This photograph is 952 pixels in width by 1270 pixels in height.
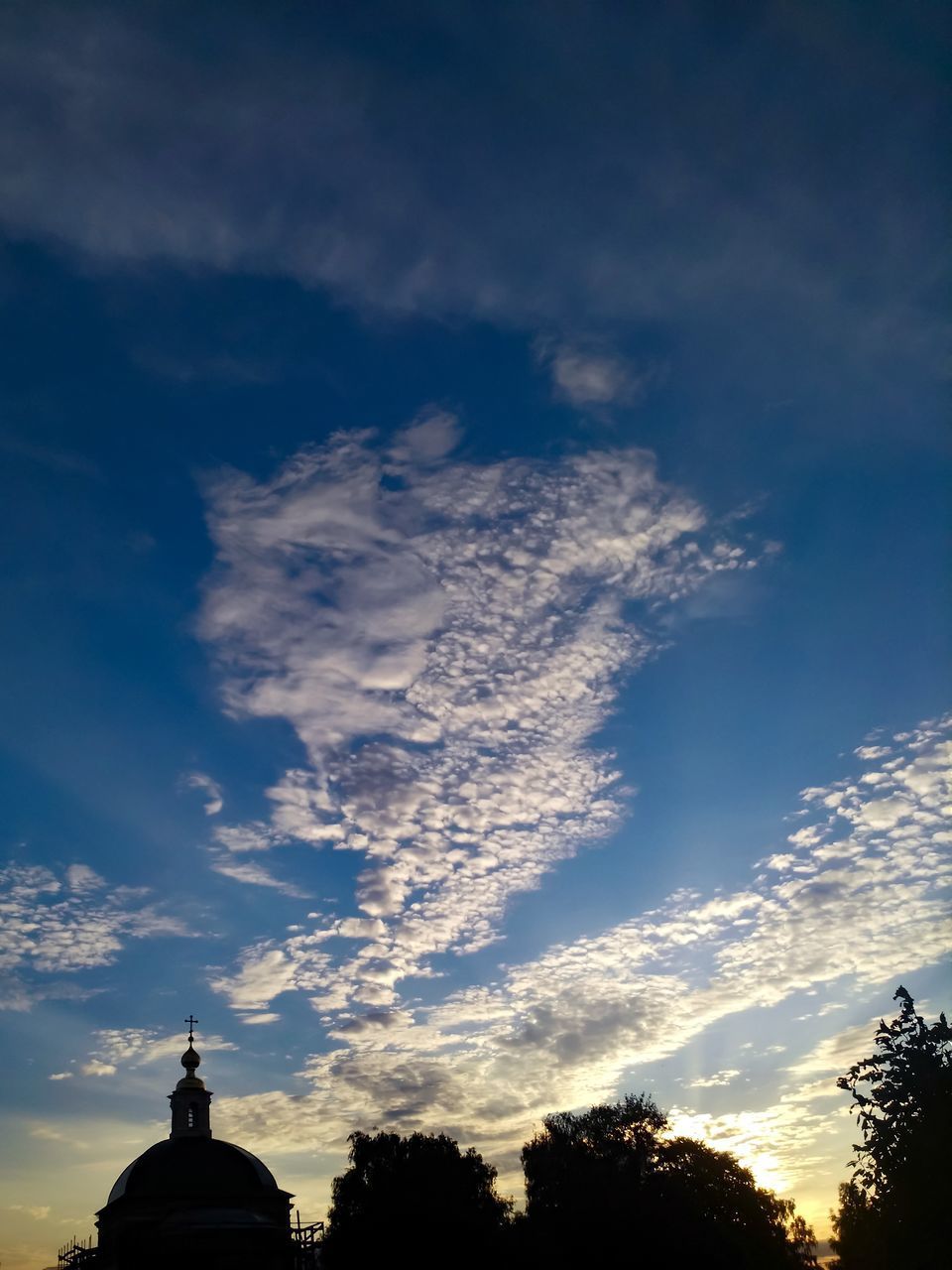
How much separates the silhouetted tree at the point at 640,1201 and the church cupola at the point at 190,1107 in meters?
24.7

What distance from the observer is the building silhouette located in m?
52.9

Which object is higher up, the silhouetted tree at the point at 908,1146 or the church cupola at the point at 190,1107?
the church cupola at the point at 190,1107

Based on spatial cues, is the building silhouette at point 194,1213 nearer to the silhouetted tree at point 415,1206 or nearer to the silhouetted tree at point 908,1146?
the silhouetted tree at point 415,1206

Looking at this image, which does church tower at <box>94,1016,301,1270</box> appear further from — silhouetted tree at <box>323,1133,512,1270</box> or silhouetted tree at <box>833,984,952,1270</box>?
silhouetted tree at <box>833,984,952,1270</box>

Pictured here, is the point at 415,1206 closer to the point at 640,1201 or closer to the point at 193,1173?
the point at 640,1201

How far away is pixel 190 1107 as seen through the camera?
6825 centimetres

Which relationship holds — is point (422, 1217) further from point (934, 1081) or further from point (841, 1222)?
point (841, 1222)

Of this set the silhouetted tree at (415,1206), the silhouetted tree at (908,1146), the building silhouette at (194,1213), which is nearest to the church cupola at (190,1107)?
the building silhouette at (194,1213)

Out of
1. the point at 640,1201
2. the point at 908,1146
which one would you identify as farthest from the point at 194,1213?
the point at 908,1146

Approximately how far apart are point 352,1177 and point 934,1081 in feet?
109

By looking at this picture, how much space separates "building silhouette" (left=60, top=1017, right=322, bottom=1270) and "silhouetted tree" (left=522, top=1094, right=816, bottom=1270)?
16190 mm

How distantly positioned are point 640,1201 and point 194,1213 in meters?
27.6

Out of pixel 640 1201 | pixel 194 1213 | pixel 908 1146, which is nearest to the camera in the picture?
pixel 908 1146

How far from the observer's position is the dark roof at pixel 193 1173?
192 feet
